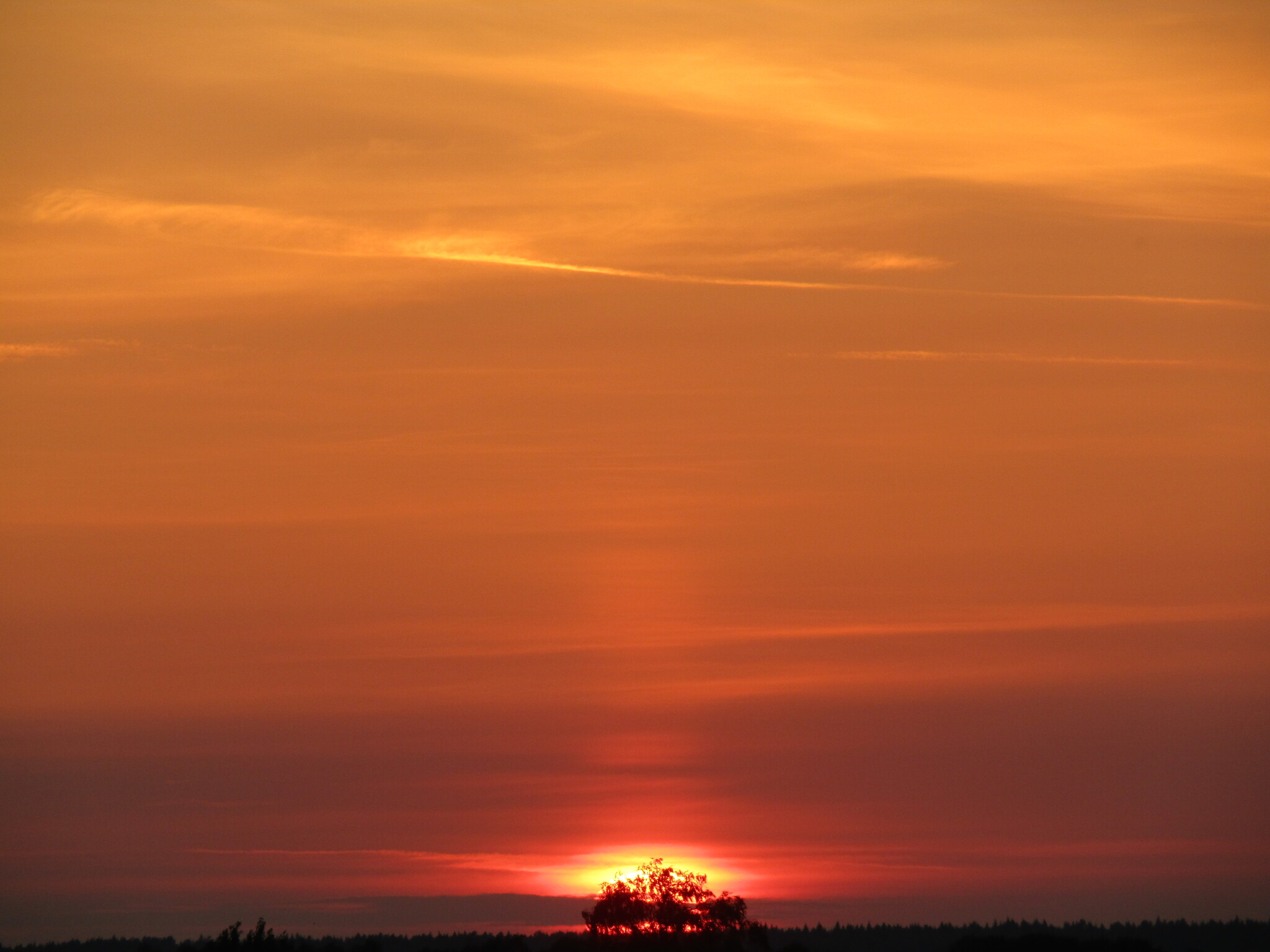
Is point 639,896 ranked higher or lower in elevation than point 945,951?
lower

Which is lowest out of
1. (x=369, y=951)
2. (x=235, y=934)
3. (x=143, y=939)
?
(x=235, y=934)

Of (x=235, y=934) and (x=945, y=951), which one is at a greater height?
(x=945, y=951)

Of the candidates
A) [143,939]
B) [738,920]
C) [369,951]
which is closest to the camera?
[738,920]

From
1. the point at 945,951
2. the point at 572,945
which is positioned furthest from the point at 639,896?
the point at 945,951

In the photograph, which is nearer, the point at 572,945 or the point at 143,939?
the point at 572,945

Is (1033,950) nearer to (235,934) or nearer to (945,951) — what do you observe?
(945,951)

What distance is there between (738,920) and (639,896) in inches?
230

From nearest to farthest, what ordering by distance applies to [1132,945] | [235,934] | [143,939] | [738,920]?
[235,934]
[738,920]
[1132,945]
[143,939]

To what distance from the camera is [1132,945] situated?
482ft

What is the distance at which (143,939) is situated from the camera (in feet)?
568

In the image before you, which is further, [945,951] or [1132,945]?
[945,951]

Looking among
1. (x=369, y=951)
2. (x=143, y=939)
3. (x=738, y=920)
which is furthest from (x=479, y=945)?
(x=738, y=920)

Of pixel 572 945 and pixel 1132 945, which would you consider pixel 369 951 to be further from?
pixel 1132 945

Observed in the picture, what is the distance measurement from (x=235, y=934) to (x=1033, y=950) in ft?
231
